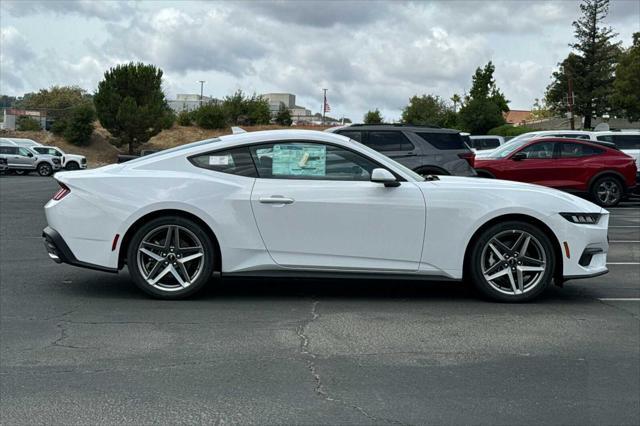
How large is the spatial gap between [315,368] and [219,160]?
102 inches

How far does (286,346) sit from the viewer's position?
17.5ft

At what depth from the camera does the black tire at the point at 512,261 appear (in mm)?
6652

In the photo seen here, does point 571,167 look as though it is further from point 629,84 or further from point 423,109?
point 423,109

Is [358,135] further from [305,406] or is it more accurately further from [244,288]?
[305,406]

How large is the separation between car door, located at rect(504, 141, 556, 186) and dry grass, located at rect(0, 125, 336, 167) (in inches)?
1741

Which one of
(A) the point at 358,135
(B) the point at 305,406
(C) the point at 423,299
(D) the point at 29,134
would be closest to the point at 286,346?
(B) the point at 305,406

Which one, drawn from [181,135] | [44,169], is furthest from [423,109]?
[44,169]

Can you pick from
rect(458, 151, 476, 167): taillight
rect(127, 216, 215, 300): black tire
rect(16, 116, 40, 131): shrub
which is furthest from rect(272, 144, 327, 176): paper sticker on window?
rect(16, 116, 40, 131): shrub

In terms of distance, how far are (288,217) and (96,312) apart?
5.87ft

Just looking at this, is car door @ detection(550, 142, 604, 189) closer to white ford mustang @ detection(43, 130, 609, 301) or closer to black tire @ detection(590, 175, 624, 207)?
black tire @ detection(590, 175, 624, 207)

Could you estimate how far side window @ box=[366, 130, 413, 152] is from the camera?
14516 millimetres

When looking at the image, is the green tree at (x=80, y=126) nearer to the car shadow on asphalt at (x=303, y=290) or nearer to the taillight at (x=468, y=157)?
the taillight at (x=468, y=157)

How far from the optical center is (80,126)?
65375 millimetres

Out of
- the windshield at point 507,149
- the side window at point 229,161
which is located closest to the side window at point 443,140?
the windshield at point 507,149
